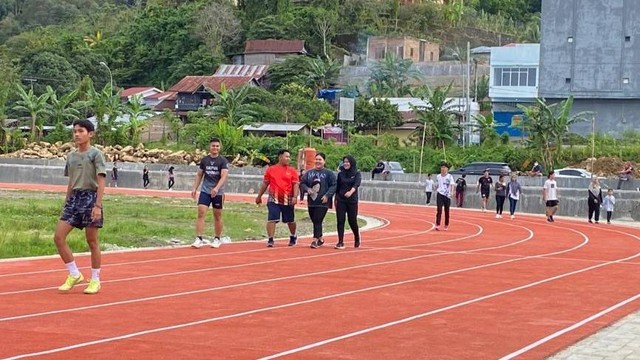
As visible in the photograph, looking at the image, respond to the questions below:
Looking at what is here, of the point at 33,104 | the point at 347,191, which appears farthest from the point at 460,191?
the point at 33,104

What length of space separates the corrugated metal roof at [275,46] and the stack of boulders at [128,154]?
3771cm

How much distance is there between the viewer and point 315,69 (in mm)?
92500

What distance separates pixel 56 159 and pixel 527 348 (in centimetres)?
5344

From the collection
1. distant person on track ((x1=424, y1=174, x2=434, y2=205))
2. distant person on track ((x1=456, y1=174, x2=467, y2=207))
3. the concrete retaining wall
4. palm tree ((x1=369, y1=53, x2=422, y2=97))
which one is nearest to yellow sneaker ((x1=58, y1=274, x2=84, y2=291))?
the concrete retaining wall

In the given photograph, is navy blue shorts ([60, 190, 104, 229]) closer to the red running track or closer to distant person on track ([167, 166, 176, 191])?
the red running track

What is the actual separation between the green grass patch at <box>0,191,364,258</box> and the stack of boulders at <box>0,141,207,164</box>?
29.4 metres

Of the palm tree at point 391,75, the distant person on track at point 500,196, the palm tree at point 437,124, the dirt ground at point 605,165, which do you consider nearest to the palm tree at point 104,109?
the palm tree at point 437,124

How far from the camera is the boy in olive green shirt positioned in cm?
1174

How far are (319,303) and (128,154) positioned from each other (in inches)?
2116

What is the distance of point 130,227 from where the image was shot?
2203 cm

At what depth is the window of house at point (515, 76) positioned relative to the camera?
8431cm

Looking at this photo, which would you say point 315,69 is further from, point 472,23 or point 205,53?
point 472,23

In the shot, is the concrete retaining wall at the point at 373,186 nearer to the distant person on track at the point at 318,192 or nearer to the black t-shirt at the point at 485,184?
the black t-shirt at the point at 485,184

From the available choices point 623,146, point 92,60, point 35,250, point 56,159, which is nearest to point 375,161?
point 623,146
